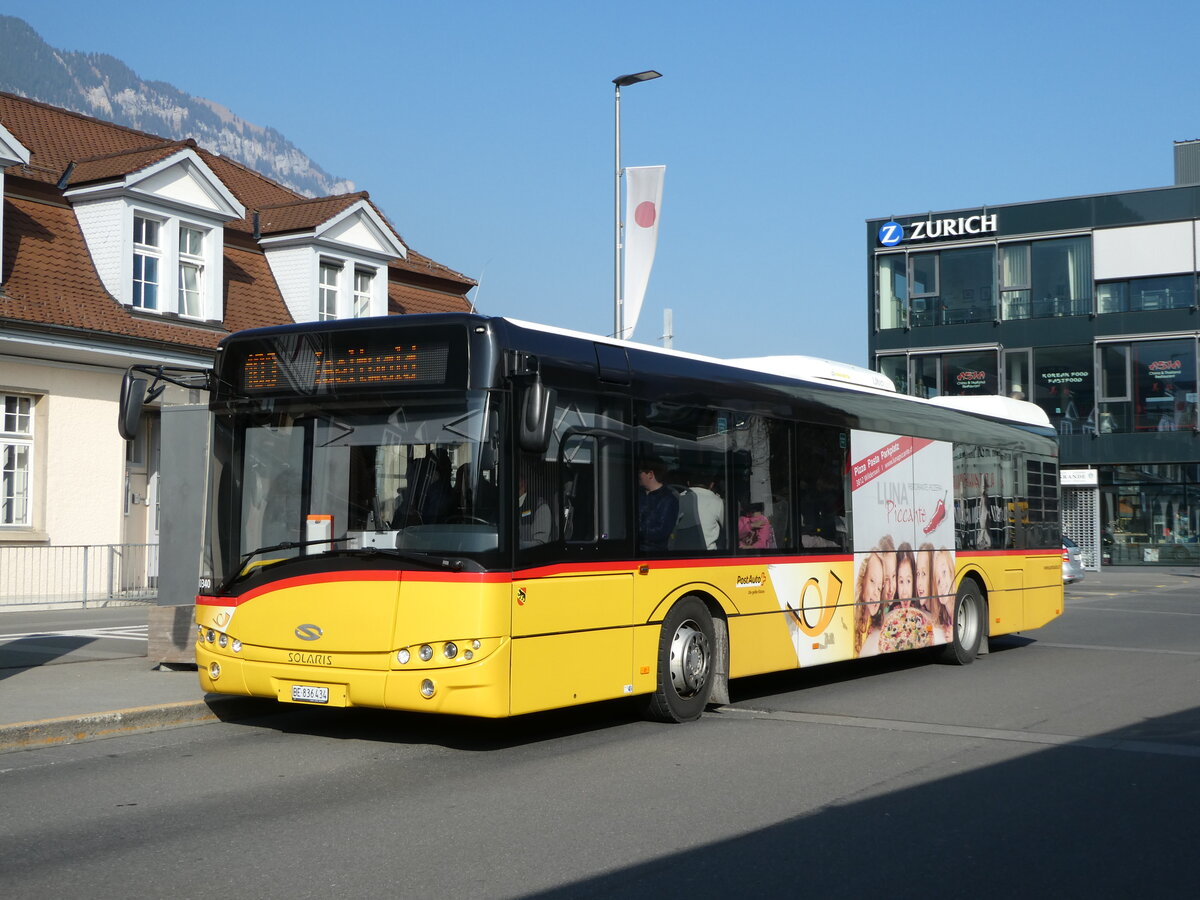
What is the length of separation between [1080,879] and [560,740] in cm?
458

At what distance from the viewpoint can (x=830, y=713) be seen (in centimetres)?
1118

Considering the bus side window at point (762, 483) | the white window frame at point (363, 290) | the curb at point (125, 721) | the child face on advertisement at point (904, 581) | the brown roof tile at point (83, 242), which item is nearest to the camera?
the curb at point (125, 721)

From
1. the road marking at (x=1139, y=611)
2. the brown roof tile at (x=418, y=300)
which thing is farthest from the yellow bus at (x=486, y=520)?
the brown roof tile at (x=418, y=300)

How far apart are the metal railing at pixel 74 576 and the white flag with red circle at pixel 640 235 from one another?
8928 mm

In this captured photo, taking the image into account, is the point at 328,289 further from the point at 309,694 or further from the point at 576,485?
the point at 309,694

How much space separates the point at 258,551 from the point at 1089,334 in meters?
42.7

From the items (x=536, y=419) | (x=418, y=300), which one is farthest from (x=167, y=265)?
(x=536, y=419)

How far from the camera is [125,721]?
9.90 metres

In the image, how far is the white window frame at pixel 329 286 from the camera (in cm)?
2831

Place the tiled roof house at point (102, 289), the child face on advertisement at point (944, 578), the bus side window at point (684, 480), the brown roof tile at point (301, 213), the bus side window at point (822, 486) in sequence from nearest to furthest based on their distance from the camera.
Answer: the bus side window at point (684, 480), the bus side window at point (822, 486), the child face on advertisement at point (944, 578), the tiled roof house at point (102, 289), the brown roof tile at point (301, 213)

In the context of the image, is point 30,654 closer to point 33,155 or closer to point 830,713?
point 830,713

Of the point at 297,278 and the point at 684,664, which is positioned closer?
the point at 684,664

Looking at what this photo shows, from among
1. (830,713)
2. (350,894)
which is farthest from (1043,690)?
(350,894)

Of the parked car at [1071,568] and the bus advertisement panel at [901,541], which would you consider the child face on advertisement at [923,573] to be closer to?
the bus advertisement panel at [901,541]
